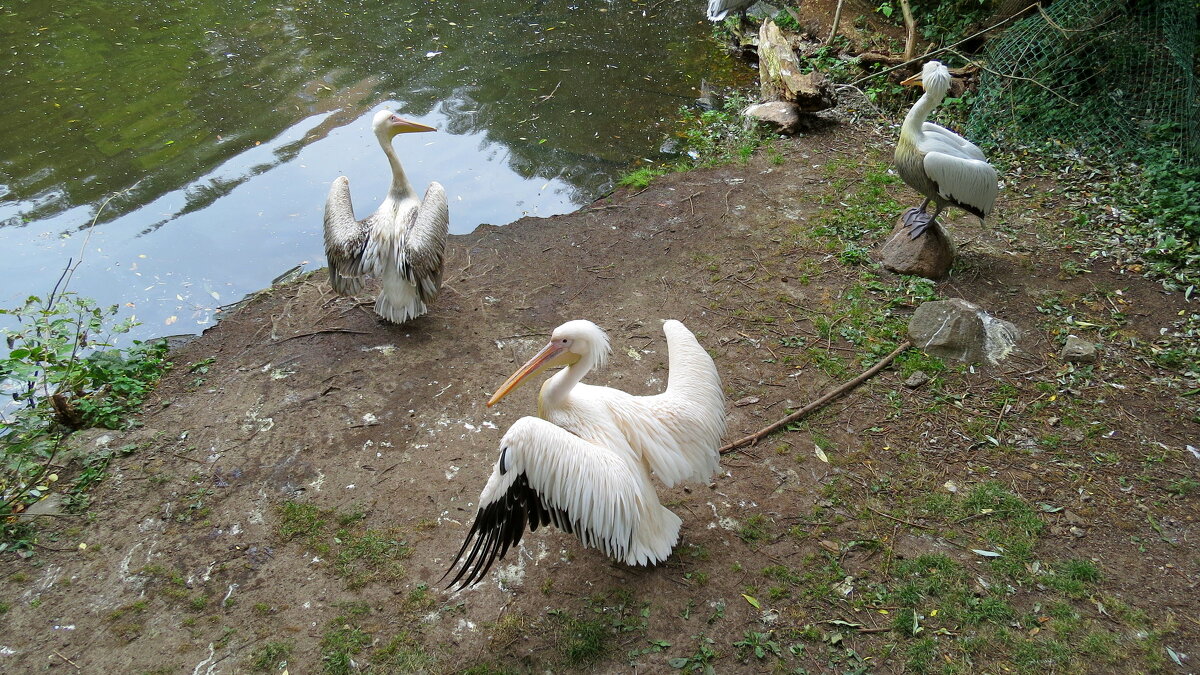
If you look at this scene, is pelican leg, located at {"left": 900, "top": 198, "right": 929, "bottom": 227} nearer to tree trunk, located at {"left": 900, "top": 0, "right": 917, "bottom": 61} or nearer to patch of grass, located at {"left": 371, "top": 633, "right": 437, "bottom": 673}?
tree trunk, located at {"left": 900, "top": 0, "right": 917, "bottom": 61}

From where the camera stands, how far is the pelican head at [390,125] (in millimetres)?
4797

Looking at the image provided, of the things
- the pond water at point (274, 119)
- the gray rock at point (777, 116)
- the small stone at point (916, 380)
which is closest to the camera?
the small stone at point (916, 380)

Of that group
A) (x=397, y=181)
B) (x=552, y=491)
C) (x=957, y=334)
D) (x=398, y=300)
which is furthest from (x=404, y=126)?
(x=957, y=334)

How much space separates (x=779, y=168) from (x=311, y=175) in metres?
4.34

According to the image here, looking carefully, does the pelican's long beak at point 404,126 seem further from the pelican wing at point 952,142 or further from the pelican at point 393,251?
the pelican wing at point 952,142

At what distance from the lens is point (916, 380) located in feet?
13.1

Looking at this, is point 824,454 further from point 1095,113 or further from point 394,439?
point 1095,113

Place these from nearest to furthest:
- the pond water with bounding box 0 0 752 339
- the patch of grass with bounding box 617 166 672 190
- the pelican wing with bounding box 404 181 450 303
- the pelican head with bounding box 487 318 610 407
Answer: the pelican head with bounding box 487 318 610 407, the pelican wing with bounding box 404 181 450 303, the pond water with bounding box 0 0 752 339, the patch of grass with bounding box 617 166 672 190

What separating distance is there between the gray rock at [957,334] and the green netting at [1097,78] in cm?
275

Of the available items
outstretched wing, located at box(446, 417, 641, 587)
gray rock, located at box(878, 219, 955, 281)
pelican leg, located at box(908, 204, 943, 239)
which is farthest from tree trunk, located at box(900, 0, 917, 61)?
outstretched wing, located at box(446, 417, 641, 587)

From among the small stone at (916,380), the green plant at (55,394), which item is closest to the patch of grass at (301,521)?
the green plant at (55,394)

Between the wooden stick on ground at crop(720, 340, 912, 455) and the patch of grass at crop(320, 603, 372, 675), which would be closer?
the patch of grass at crop(320, 603, 372, 675)

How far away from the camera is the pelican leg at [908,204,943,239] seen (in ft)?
15.7

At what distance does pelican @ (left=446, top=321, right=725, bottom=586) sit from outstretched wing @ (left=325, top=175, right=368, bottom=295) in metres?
2.07
